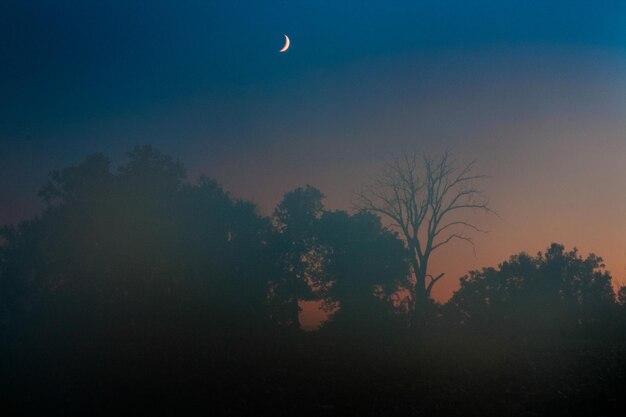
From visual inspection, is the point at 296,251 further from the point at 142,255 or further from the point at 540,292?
the point at 540,292

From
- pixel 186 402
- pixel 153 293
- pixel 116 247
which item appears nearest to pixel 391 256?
pixel 153 293

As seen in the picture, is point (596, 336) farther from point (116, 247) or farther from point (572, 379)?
point (116, 247)

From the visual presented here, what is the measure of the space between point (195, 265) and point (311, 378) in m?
31.3

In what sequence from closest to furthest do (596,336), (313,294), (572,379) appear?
(572,379), (596,336), (313,294)

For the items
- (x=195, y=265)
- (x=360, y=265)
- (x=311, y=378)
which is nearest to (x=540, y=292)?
(x=360, y=265)

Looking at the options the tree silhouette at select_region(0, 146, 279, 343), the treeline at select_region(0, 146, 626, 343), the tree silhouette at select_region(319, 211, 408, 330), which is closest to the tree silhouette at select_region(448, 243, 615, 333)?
the treeline at select_region(0, 146, 626, 343)

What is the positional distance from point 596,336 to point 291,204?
3251 cm

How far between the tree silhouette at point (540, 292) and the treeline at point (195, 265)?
0.73 metres

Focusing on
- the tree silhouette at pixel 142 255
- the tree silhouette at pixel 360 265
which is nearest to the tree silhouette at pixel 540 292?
the tree silhouette at pixel 360 265

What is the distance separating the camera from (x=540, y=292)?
2689 inches

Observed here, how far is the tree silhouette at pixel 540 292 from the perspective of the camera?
58.4m

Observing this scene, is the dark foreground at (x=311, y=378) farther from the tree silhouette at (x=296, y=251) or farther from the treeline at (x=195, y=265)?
the tree silhouette at (x=296, y=251)

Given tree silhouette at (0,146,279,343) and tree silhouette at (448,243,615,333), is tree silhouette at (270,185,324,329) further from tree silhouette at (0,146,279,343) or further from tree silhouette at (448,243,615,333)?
tree silhouette at (448,243,615,333)

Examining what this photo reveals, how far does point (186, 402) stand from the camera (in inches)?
748
